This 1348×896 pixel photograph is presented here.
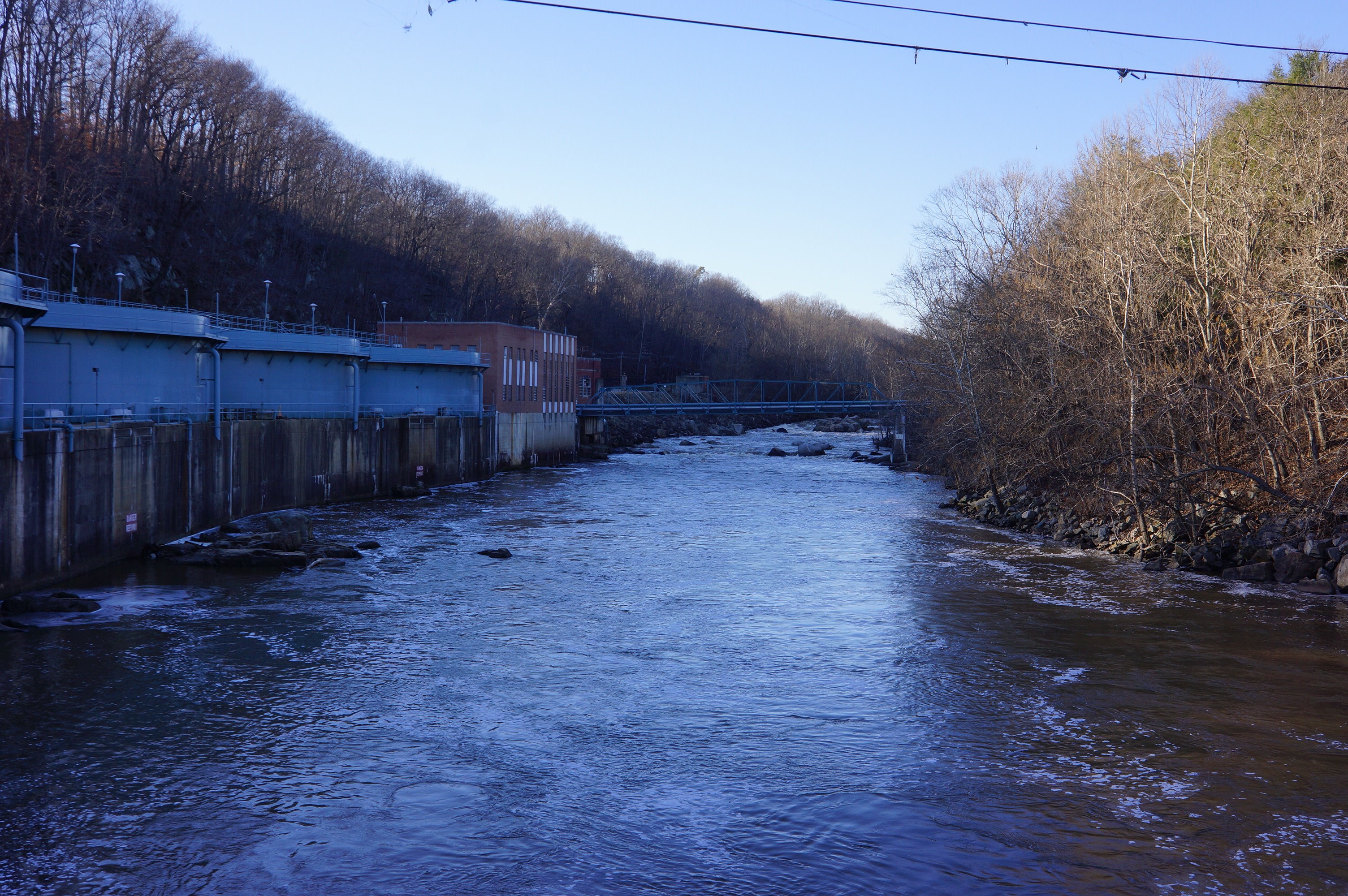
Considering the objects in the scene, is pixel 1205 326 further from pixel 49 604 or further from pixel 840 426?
pixel 840 426

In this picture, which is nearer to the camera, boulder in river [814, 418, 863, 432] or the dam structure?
the dam structure

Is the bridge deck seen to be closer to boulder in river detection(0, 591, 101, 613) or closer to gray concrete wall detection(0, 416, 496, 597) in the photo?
gray concrete wall detection(0, 416, 496, 597)

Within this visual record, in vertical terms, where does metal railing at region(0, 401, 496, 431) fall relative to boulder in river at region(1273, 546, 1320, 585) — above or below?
above

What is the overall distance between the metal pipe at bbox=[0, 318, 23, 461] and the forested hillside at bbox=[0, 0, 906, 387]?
2424 cm

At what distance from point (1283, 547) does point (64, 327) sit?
32.5 meters

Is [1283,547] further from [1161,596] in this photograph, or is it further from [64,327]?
[64,327]

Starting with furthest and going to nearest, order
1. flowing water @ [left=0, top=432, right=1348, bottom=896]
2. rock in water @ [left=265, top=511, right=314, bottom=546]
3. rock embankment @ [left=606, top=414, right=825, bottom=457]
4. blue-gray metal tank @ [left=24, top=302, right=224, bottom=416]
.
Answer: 1. rock embankment @ [left=606, top=414, right=825, bottom=457]
2. rock in water @ [left=265, top=511, right=314, bottom=546]
3. blue-gray metal tank @ [left=24, top=302, right=224, bottom=416]
4. flowing water @ [left=0, top=432, right=1348, bottom=896]

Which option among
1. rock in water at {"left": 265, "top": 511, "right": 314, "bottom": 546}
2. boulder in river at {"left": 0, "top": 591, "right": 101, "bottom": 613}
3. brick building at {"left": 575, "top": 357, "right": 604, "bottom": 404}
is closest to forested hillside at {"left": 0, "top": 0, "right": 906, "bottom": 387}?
brick building at {"left": 575, "top": 357, "right": 604, "bottom": 404}

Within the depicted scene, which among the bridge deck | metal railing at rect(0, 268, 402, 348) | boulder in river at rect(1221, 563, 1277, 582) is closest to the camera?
boulder in river at rect(1221, 563, 1277, 582)

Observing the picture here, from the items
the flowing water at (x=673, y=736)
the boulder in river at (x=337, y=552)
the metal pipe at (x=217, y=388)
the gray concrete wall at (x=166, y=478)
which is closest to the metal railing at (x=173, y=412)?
the metal pipe at (x=217, y=388)

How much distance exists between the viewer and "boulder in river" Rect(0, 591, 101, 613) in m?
19.1

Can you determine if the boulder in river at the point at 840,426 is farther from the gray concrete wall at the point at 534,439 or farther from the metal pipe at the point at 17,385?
the metal pipe at the point at 17,385

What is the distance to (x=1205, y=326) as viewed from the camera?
2725cm

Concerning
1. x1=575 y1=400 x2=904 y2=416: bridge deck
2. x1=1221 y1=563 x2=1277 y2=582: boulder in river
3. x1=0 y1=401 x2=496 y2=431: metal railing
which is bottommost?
x1=1221 y1=563 x2=1277 y2=582: boulder in river
